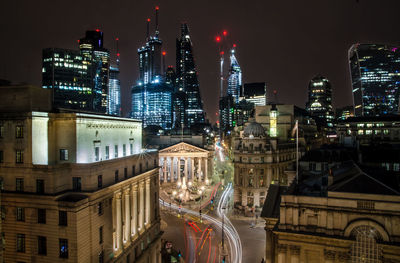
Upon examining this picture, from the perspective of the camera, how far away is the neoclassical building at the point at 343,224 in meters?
25.4

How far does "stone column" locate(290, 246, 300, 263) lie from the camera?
28000 millimetres

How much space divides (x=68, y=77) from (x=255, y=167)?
11669 centimetres

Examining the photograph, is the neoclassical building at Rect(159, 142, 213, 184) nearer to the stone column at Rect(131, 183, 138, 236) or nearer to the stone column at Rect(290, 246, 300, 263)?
the stone column at Rect(131, 183, 138, 236)

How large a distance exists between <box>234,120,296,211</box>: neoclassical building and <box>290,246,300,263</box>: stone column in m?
44.5

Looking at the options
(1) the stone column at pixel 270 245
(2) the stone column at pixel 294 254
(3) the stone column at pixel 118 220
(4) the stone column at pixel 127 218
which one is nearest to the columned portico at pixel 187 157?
(4) the stone column at pixel 127 218

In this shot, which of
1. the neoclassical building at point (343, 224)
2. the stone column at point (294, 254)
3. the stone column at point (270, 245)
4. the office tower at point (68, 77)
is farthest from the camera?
the office tower at point (68, 77)

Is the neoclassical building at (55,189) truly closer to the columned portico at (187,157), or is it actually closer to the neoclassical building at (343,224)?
the neoclassical building at (343,224)

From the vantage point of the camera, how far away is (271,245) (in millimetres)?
32375

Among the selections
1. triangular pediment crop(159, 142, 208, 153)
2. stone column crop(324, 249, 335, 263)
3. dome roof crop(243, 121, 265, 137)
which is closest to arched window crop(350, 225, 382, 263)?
stone column crop(324, 249, 335, 263)

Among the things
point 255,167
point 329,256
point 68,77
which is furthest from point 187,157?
point 68,77

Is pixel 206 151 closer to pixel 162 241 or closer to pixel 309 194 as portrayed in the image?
pixel 162 241

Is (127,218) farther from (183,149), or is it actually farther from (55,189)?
(183,149)

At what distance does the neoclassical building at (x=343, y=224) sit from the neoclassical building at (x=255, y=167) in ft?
145

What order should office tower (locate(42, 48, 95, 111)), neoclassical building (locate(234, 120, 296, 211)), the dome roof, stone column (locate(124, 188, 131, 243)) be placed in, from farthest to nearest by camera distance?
office tower (locate(42, 48, 95, 111)), the dome roof, neoclassical building (locate(234, 120, 296, 211)), stone column (locate(124, 188, 131, 243))
